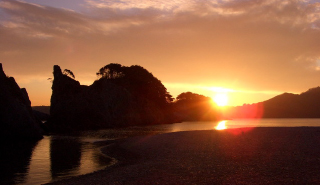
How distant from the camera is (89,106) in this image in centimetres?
8744

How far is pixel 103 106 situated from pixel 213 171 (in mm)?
79270

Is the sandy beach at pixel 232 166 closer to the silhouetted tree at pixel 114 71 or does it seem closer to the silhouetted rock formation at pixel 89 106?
the silhouetted rock formation at pixel 89 106

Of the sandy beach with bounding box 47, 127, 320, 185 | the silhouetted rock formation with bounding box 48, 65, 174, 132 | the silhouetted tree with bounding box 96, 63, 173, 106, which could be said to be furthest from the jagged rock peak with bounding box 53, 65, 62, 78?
the sandy beach with bounding box 47, 127, 320, 185

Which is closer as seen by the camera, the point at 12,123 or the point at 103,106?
the point at 12,123

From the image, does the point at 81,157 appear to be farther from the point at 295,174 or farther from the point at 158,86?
the point at 158,86

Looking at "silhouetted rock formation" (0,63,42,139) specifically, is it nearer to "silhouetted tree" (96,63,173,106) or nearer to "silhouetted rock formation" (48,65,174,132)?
"silhouetted rock formation" (48,65,174,132)

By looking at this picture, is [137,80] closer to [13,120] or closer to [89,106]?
[89,106]

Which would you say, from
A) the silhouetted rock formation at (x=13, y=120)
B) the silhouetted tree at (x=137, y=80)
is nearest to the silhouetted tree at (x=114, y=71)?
the silhouetted tree at (x=137, y=80)

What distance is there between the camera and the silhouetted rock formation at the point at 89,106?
80.2m

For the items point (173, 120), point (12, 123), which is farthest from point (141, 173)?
point (173, 120)

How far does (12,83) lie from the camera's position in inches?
2196

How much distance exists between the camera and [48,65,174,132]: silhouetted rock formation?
263 ft

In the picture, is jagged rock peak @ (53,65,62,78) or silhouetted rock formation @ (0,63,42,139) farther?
jagged rock peak @ (53,65,62,78)

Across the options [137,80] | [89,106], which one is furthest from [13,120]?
[137,80]
